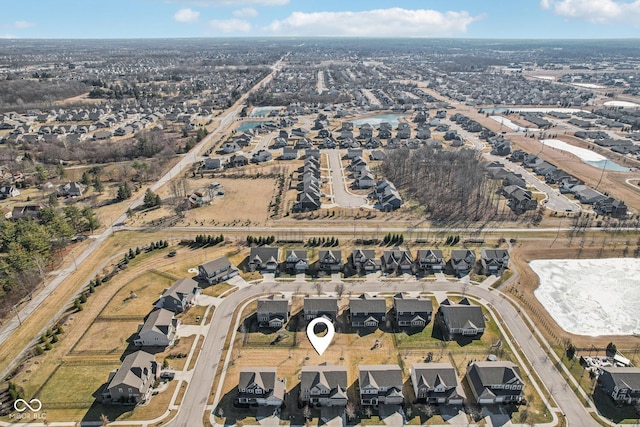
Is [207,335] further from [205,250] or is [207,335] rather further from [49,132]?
[49,132]

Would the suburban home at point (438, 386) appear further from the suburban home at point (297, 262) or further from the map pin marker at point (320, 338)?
the suburban home at point (297, 262)

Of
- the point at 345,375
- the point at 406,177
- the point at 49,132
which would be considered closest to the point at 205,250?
the point at 345,375

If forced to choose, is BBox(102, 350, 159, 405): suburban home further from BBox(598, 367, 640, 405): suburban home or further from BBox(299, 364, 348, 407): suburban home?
BBox(598, 367, 640, 405): suburban home

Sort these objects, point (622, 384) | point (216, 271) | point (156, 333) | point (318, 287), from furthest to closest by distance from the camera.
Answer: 1. point (216, 271)
2. point (318, 287)
3. point (156, 333)
4. point (622, 384)

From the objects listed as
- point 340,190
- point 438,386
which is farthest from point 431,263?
point 340,190

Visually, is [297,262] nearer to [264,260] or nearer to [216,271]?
[264,260]

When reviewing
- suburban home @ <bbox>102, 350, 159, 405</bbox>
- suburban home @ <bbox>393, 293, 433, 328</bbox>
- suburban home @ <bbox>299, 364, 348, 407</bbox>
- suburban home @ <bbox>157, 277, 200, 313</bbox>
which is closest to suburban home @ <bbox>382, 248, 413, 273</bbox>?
suburban home @ <bbox>393, 293, 433, 328</bbox>
